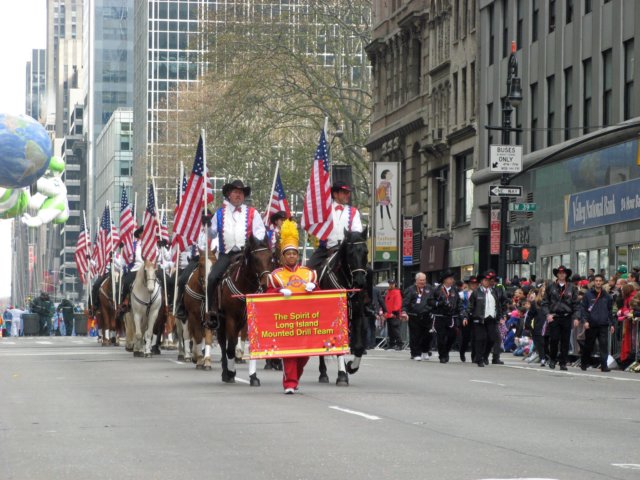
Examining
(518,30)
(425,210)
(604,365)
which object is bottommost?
(604,365)

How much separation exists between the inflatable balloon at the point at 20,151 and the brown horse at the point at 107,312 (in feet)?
11.2

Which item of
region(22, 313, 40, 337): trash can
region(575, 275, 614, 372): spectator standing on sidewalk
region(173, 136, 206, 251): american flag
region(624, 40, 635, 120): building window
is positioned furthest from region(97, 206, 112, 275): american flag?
region(575, 275, 614, 372): spectator standing on sidewalk

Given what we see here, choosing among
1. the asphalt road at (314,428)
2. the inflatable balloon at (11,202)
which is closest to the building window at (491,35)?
the inflatable balloon at (11,202)

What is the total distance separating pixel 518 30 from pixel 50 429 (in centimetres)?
4031

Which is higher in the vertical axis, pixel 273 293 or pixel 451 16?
pixel 451 16

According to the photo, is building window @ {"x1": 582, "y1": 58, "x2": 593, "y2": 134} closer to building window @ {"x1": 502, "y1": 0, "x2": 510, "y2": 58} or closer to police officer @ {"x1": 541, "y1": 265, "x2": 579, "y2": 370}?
building window @ {"x1": 502, "y1": 0, "x2": 510, "y2": 58}

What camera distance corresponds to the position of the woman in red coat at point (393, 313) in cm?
4484

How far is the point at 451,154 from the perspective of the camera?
6050 centimetres

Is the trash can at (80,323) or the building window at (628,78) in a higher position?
the building window at (628,78)

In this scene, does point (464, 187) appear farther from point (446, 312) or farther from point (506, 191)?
point (446, 312)

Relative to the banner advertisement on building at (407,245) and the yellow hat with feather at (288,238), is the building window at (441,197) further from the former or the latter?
the yellow hat with feather at (288,238)

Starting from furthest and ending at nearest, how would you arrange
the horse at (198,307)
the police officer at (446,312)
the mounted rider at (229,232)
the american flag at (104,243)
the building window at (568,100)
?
the american flag at (104,243) → the building window at (568,100) → the police officer at (446,312) → the horse at (198,307) → the mounted rider at (229,232)

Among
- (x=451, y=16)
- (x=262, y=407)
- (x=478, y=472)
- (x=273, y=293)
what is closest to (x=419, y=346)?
(x=273, y=293)

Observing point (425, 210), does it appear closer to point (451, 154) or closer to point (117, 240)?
point (451, 154)
